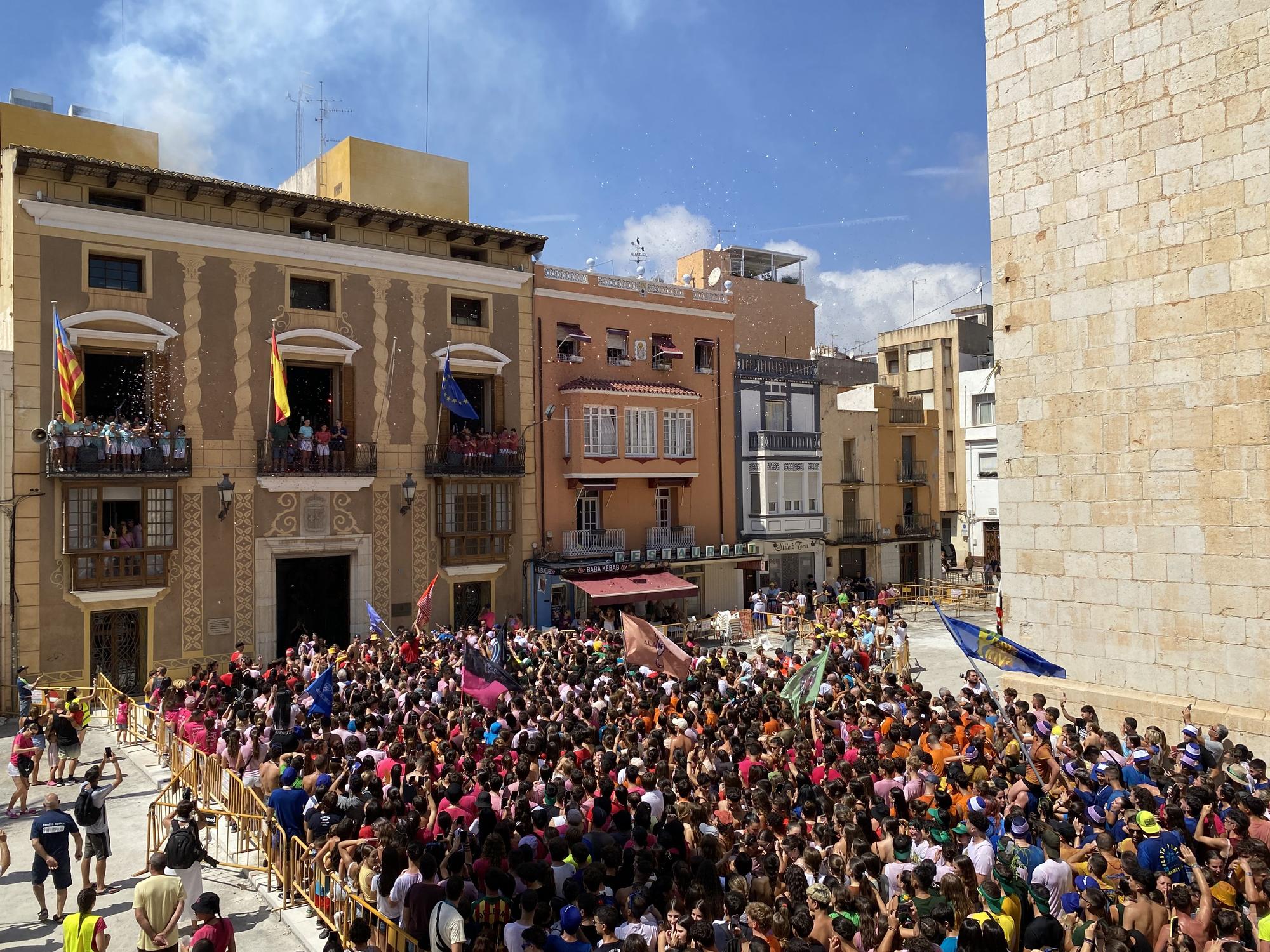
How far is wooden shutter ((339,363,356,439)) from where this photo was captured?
2634 centimetres

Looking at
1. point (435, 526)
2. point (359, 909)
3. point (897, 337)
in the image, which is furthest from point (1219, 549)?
point (897, 337)

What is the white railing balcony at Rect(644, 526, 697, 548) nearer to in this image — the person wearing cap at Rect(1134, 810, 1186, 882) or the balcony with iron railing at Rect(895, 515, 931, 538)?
the balcony with iron railing at Rect(895, 515, 931, 538)

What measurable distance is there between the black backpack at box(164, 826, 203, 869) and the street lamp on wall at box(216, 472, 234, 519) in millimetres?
16355

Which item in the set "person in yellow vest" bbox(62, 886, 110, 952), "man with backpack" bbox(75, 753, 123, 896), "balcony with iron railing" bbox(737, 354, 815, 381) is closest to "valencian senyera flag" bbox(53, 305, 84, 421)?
"man with backpack" bbox(75, 753, 123, 896)

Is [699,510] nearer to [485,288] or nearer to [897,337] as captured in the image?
[485,288]

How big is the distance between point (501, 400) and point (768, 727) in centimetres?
1861

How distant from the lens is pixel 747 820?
9.11 meters

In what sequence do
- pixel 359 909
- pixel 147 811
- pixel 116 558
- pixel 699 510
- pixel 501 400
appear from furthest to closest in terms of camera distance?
1. pixel 699 510
2. pixel 501 400
3. pixel 116 558
4. pixel 147 811
5. pixel 359 909

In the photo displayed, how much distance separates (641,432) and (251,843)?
22.2 m

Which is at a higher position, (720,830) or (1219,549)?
(1219,549)

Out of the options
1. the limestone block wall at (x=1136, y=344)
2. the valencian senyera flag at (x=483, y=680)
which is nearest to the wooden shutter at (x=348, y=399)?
the valencian senyera flag at (x=483, y=680)

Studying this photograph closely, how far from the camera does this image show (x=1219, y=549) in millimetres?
13203

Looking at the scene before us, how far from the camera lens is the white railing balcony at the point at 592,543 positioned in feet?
101

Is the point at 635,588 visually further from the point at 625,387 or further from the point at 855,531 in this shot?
the point at 855,531
